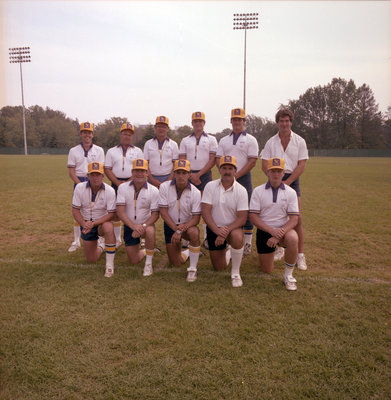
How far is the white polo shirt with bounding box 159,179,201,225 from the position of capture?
4.84m

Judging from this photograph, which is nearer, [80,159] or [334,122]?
[80,159]

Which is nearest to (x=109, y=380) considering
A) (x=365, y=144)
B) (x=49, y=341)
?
(x=49, y=341)

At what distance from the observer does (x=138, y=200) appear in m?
5.05

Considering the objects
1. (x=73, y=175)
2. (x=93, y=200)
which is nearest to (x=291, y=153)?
(x=93, y=200)

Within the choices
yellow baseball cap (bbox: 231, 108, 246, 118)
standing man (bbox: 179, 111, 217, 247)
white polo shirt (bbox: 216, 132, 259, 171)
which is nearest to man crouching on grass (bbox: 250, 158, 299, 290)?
white polo shirt (bbox: 216, 132, 259, 171)

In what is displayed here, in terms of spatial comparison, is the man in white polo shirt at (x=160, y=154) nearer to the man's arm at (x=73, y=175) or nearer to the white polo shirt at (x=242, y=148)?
the white polo shirt at (x=242, y=148)

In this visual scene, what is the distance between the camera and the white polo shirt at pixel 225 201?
15.1ft

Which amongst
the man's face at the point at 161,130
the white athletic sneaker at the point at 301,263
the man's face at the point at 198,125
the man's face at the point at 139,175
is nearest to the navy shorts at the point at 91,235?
the man's face at the point at 139,175

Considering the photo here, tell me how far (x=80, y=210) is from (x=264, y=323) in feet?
11.9

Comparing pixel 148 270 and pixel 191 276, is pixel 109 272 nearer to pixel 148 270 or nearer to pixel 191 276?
pixel 148 270

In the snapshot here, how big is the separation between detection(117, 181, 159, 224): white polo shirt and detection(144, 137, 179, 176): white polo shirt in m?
1.11

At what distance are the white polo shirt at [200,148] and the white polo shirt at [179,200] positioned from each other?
1.19 metres

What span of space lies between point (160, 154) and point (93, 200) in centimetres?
167

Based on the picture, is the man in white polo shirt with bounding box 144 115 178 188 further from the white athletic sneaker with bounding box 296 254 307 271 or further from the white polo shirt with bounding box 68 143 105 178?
the white athletic sneaker with bounding box 296 254 307 271
